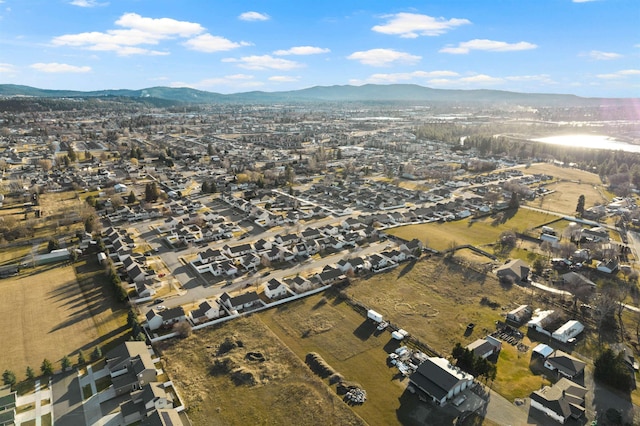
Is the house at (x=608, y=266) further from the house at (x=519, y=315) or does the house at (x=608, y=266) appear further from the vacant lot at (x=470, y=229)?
the house at (x=519, y=315)

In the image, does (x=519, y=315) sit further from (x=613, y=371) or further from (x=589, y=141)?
(x=589, y=141)

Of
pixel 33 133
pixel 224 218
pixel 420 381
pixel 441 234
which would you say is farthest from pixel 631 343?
pixel 33 133

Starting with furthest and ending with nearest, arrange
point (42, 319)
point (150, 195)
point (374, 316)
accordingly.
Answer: point (150, 195), point (42, 319), point (374, 316)

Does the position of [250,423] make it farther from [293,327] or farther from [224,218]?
[224,218]

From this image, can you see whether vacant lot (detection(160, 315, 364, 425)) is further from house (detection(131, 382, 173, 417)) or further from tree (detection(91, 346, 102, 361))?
tree (detection(91, 346, 102, 361))

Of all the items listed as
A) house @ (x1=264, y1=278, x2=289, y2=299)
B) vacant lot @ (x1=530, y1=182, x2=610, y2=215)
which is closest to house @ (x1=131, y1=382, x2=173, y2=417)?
house @ (x1=264, y1=278, x2=289, y2=299)

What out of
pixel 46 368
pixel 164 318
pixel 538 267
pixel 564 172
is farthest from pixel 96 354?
pixel 564 172

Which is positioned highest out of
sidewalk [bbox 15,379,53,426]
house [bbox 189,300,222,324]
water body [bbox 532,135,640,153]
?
water body [bbox 532,135,640,153]
